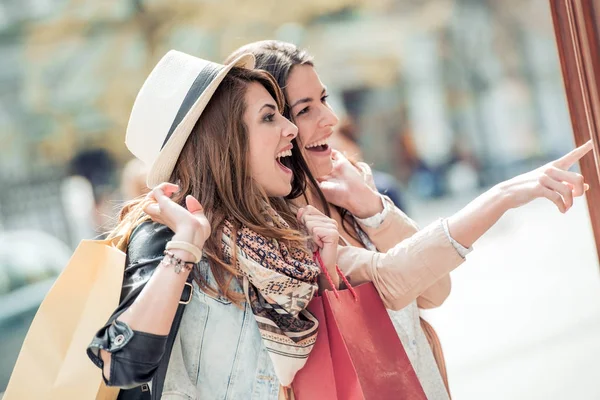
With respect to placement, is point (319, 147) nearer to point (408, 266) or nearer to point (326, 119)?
point (326, 119)

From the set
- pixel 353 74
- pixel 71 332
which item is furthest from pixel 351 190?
pixel 353 74

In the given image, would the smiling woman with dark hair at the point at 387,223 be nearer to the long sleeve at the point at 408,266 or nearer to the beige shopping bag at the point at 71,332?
the long sleeve at the point at 408,266

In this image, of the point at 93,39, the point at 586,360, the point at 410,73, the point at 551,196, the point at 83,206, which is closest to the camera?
the point at 551,196

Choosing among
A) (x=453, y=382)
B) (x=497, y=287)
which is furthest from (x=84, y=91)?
(x=453, y=382)

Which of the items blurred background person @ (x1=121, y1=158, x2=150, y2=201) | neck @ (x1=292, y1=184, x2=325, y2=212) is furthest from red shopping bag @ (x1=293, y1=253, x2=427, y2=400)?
blurred background person @ (x1=121, y1=158, x2=150, y2=201)

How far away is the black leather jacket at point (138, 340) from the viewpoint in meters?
1.83

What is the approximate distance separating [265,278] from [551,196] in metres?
0.71

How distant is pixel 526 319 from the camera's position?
7391mm

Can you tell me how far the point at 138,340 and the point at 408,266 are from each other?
805mm

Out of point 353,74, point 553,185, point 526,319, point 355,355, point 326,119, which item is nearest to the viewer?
point 553,185

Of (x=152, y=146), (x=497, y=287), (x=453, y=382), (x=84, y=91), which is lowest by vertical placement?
(x=497, y=287)

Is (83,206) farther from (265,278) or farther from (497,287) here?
(265,278)

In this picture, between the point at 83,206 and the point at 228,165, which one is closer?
the point at 228,165

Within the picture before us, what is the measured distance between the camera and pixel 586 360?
5684 mm
